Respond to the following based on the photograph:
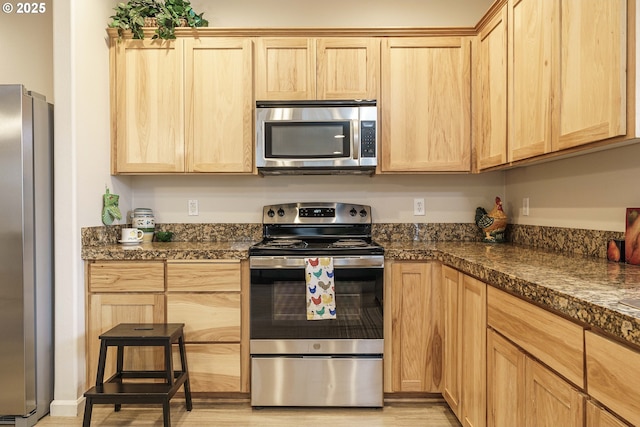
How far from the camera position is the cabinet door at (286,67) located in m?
2.61

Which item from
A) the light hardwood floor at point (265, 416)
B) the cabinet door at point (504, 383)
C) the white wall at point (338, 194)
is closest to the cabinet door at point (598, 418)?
the cabinet door at point (504, 383)

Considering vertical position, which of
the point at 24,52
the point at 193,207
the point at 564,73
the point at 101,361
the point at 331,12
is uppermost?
the point at 331,12

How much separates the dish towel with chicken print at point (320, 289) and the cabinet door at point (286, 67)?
3.49 feet

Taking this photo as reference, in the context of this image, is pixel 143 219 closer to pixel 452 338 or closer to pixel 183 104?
pixel 183 104

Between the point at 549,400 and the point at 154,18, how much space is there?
113 inches

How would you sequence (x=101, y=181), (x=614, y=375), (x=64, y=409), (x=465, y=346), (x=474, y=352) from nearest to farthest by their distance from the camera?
1. (x=614, y=375)
2. (x=474, y=352)
3. (x=465, y=346)
4. (x=64, y=409)
5. (x=101, y=181)

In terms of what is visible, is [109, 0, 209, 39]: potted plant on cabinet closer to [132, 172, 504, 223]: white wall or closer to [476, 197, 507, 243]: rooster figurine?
[132, 172, 504, 223]: white wall

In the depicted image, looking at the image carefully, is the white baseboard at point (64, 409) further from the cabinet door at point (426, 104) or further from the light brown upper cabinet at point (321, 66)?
the cabinet door at point (426, 104)

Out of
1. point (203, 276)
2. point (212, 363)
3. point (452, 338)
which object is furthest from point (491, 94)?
point (212, 363)

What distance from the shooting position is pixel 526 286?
132 centimetres

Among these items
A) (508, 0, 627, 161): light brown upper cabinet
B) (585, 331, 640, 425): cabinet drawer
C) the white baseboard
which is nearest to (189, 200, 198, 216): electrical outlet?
the white baseboard

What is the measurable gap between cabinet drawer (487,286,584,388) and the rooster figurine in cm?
117

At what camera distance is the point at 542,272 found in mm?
1479

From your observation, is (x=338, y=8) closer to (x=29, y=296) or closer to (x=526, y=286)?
(x=526, y=286)
